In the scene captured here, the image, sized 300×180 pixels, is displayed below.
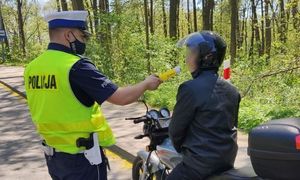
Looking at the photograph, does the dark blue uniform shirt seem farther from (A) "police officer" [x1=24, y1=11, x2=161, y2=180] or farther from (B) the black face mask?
(B) the black face mask

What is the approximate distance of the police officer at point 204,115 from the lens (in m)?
3.47

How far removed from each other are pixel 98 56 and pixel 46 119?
51.9 ft

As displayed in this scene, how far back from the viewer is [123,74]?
18.8 metres

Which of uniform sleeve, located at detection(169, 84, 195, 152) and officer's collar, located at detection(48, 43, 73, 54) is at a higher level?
officer's collar, located at detection(48, 43, 73, 54)

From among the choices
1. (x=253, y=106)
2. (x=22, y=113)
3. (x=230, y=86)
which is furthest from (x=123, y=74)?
(x=230, y=86)

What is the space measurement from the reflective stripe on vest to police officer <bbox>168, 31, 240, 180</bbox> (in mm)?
601

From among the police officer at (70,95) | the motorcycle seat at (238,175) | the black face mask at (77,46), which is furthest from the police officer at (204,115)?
the black face mask at (77,46)

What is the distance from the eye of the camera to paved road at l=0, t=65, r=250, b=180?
7.41m

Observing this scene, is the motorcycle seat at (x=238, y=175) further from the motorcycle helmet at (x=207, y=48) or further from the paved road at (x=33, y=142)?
the paved road at (x=33, y=142)

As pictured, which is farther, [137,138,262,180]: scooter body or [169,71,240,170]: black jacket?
[169,71,240,170]: black jacket

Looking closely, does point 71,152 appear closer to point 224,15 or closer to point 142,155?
point 142,155

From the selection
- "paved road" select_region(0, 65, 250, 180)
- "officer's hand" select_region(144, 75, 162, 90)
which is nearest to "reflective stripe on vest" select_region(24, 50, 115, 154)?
"officer's hand" select_region(144, 75, 162, 90)

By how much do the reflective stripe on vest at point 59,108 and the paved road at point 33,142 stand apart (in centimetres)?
351

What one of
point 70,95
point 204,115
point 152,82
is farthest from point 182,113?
point 70,95
